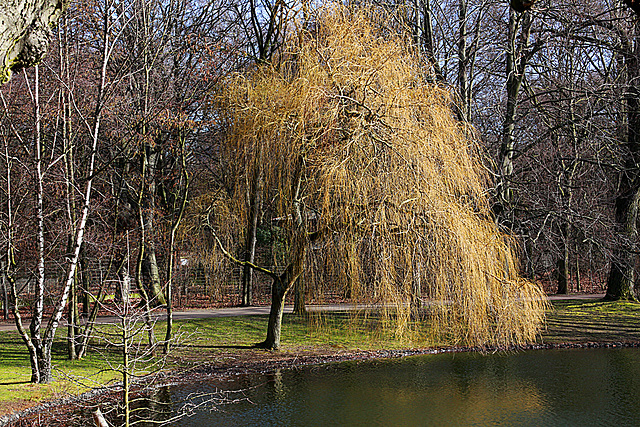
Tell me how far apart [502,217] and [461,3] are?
501 centimetres

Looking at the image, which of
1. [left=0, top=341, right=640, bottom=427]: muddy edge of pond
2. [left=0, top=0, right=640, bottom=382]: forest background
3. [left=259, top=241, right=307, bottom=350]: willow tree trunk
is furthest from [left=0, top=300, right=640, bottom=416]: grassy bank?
[left=0, top=0, right=640, bottom=382]: forest background

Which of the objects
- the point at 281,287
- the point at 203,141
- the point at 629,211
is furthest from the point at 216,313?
the point at 629,211

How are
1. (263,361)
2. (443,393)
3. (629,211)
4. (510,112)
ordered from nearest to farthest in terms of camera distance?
(443,393) → (263,361) → (510,112) → (629,211)

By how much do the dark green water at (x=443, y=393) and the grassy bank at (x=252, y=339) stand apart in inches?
28.7

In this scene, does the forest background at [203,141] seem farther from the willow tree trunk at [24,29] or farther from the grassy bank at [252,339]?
the willow tree trunk at [24,29]

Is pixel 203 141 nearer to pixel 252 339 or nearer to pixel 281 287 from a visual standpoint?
pixel 252 339

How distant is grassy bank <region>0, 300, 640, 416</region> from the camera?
8016 mm

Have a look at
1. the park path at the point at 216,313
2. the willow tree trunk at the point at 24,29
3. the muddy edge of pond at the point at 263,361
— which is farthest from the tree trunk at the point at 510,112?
the willow tree trunk at the point at 24,29

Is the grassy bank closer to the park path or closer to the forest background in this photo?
the park path

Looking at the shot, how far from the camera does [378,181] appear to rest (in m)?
8.67

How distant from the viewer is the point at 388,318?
885 centimetres

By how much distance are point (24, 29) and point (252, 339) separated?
1081cm

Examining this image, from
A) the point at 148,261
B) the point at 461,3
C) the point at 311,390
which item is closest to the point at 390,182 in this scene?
the point at 311,390

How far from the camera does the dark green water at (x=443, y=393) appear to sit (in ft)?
23.5
